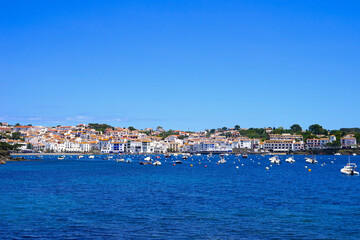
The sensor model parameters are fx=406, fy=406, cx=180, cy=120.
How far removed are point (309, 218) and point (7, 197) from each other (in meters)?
24.6

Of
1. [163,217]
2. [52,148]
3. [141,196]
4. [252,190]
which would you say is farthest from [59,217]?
[52,148]

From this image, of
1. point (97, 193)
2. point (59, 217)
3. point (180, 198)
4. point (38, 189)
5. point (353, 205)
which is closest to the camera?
point (59, 217)

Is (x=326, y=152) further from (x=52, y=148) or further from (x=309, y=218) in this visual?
(x=309, y=218)

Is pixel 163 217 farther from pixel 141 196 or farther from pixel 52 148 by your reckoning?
pixel 52 148

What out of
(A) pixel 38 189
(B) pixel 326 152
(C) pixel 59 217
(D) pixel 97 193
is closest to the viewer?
(C) pixel 59 217

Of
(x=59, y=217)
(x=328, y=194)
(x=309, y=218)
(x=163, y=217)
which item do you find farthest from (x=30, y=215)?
(x=328, y=194)

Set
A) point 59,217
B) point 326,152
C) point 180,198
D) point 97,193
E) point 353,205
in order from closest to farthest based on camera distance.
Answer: point 59,217 → point 353,205 → point 180,198 → point 97,193 → point 326,152

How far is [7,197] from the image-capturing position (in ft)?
114

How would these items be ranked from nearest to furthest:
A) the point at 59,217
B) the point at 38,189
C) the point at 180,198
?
the point at 59,217 < the point at 180,198 < the point at 38,189

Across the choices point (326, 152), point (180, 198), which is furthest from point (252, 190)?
point (326, 152)

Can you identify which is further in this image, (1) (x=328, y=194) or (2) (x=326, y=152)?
(2) (x=326, y=152)

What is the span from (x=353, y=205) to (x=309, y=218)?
25.5 feet

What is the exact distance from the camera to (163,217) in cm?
2573

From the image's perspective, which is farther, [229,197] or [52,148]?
[52,148]
